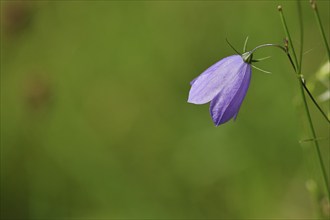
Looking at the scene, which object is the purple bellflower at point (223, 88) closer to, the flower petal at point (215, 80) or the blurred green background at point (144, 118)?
the flower petal at point (215, 80)

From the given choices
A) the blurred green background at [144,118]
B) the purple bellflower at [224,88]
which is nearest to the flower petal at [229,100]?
the purple bellflower at [224,88]

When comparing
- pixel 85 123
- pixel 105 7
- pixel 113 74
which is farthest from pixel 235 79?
pixel 105 7

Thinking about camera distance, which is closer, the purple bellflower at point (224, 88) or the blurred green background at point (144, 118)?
the purple bellflower at point (224, 88)

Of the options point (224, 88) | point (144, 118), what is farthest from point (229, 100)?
point (144, 118)

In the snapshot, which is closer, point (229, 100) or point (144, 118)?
point (229, 100)

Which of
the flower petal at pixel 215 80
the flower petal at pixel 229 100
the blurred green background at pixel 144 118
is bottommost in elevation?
the blurred green background at pixel 144 118

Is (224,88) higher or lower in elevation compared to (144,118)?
higher

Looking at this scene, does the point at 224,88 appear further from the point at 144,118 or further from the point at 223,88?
the point at 144,118
